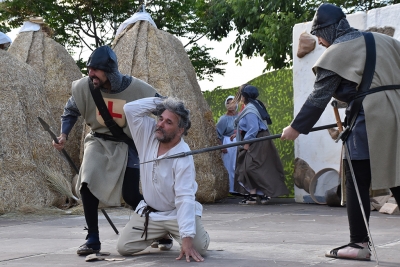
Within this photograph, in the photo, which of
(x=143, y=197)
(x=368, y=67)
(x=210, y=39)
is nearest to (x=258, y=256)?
(x=143, y=197)

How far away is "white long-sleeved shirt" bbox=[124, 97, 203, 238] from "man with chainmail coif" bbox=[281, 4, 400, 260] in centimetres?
82

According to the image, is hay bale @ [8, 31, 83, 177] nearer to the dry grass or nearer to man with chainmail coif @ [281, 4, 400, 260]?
the dry grass

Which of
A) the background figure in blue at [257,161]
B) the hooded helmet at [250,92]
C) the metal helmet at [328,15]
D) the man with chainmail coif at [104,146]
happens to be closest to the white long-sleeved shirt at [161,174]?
the man with chainmail coif at [104,146]

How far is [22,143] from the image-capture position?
35.6ft

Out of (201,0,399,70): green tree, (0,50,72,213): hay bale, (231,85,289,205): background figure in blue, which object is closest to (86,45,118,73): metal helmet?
(0,50,72,213): hay bale

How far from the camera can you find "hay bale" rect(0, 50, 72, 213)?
10516mm

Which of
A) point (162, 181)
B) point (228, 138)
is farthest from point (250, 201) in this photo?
point (162, 181)

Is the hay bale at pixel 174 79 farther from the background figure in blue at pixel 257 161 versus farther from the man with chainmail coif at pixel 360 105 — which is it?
the man with chainmail coif at pixel 360 105

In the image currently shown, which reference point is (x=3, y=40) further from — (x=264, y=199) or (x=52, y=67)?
(x=264, y=199)

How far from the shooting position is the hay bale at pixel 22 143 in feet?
34.5

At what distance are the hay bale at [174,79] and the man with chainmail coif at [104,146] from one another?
545 centimetres

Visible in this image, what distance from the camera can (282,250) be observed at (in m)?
5.95

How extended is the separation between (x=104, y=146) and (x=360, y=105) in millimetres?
2110

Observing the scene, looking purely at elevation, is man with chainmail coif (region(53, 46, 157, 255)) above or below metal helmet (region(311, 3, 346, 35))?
below
